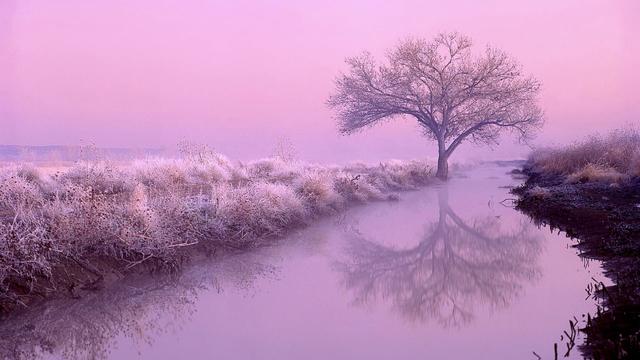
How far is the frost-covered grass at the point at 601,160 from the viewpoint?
17.8m

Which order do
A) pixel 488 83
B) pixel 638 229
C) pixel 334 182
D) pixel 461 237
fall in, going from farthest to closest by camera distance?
1. pixel 488 83
2. pixel 334 182
3. pixel 461 237
4. pixel 638 229

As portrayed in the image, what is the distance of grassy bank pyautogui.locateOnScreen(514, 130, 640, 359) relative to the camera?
495 centimetres

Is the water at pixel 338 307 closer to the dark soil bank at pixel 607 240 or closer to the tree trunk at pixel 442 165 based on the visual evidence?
the dark soil bank at pixel 607 240

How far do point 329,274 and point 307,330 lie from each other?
2731 mm

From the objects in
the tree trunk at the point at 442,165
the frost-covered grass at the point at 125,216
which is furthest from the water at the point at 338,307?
the tree trunk at the point at 442,165

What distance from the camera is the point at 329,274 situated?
8.52 metres

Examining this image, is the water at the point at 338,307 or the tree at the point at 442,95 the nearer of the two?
the water at the point at 338,307

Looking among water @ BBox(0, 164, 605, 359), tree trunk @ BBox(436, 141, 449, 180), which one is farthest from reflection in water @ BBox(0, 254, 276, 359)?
tree trunk @ BBox(436, 141, 449, 180)

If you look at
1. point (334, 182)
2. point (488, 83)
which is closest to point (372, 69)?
point (488, 83)

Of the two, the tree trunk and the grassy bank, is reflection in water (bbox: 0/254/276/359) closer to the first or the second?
the grassy bank

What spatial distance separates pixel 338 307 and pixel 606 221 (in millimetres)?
7151

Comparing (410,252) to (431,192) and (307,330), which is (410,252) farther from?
(431,192)

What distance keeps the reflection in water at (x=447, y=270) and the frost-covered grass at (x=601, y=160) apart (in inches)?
283

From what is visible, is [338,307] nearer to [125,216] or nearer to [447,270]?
[447,270]
